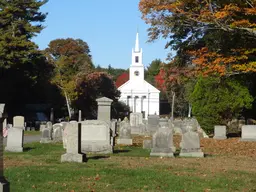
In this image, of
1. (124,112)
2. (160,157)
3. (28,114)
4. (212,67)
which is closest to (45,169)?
(160,157)

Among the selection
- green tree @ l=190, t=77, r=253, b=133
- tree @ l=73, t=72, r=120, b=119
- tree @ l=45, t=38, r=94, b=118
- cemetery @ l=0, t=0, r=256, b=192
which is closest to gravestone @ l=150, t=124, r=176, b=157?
cemetery @ l=0, t=0, r=256, b=192

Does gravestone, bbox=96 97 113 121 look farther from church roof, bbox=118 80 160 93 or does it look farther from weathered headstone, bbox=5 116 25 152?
church roof, bbox=118 80 160 93

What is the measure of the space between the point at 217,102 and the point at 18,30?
23976 millimetres

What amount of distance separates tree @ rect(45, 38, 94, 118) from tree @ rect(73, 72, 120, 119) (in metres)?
1.11

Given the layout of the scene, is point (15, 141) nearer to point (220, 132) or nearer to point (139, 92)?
point (220, 132)

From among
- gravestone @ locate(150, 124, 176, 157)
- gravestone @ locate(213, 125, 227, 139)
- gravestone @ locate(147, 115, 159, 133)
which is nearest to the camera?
gravestone @ locate(150, 124, 176, 157)

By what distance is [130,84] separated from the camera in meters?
109

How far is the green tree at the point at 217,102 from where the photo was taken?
33281 mm

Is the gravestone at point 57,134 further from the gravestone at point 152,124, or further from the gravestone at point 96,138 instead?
the gravestone at point 152,124

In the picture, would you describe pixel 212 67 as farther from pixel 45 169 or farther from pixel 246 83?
pixel 45 169

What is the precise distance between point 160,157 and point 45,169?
197 inches

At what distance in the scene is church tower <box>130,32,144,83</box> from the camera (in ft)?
359

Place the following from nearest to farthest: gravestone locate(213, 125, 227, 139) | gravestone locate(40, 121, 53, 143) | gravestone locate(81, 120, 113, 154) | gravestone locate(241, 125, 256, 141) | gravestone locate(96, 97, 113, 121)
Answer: gravestone locate(81, 120, 113, 154)
gravestone locate(40, 121, 53, 143)
gravestone locate(96, 97, 113, 121)
gravestone locate(241, 125, 256, 141)
gravestone locate(213, 125, 227, 139)

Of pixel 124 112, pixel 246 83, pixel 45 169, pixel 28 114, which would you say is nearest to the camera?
pixel 45 169
